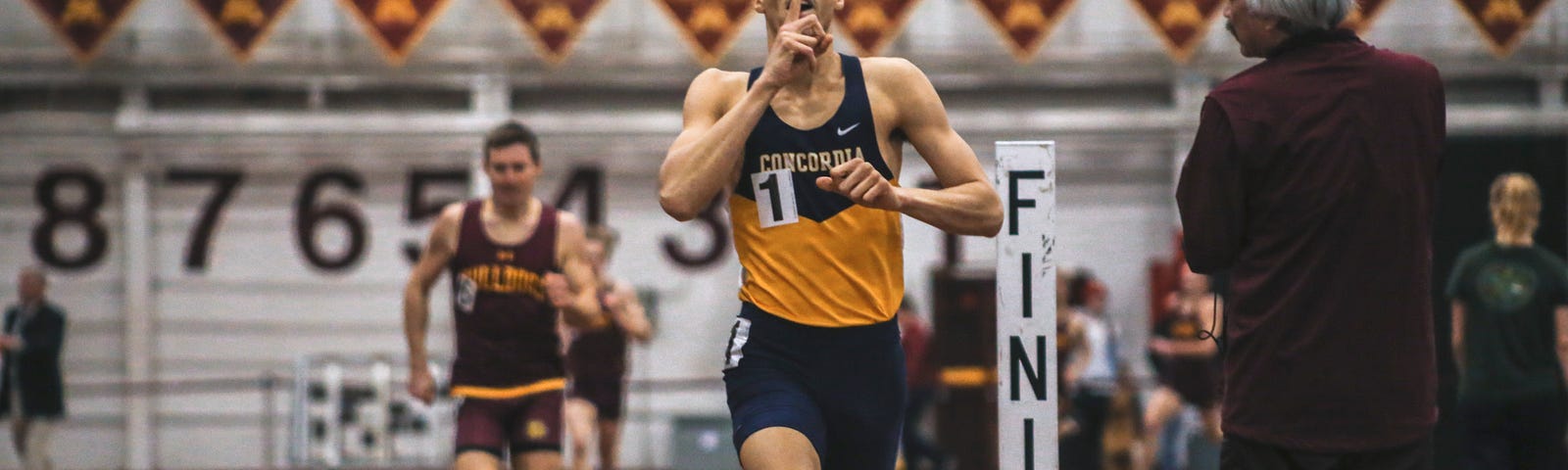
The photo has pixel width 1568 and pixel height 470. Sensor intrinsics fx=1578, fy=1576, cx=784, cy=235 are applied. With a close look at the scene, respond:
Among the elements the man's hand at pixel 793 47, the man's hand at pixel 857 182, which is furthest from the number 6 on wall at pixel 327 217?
the man's hand at pixel 857 182

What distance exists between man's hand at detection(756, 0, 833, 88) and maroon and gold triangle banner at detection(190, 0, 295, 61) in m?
9.94

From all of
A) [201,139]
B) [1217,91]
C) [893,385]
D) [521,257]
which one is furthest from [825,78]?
[201,139]

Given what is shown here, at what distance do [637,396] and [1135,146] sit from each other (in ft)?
16.4

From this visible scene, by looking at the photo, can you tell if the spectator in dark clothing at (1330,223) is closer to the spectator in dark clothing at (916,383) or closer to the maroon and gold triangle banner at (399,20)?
the spectator in dark clothing at (916,383)

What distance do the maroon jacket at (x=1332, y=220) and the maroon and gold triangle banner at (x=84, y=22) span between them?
464 inches

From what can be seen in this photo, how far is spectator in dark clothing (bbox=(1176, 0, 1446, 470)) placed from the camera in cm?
298

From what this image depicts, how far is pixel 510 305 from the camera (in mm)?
5953

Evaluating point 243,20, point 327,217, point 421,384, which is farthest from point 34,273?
point 421,384

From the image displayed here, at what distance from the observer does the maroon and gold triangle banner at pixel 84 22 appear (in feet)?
41.9

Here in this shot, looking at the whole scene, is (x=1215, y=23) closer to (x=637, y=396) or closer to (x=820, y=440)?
Result: (x=637, y=396)

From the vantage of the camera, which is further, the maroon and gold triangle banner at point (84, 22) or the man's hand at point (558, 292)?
the maroon and gold triangle banner at point (84, 22)

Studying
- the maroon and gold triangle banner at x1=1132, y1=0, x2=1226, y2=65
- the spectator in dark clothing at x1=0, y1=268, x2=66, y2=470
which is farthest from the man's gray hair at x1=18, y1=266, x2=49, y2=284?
the maroon and gold triangle banner at x1=1132, y1=0, x2=1226, y2=65

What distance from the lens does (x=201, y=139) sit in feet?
45.2

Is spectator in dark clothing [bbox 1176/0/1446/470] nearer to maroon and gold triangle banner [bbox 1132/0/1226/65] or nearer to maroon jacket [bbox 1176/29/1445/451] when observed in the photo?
maroon jacket [bbox 1176/29/1445/451]
